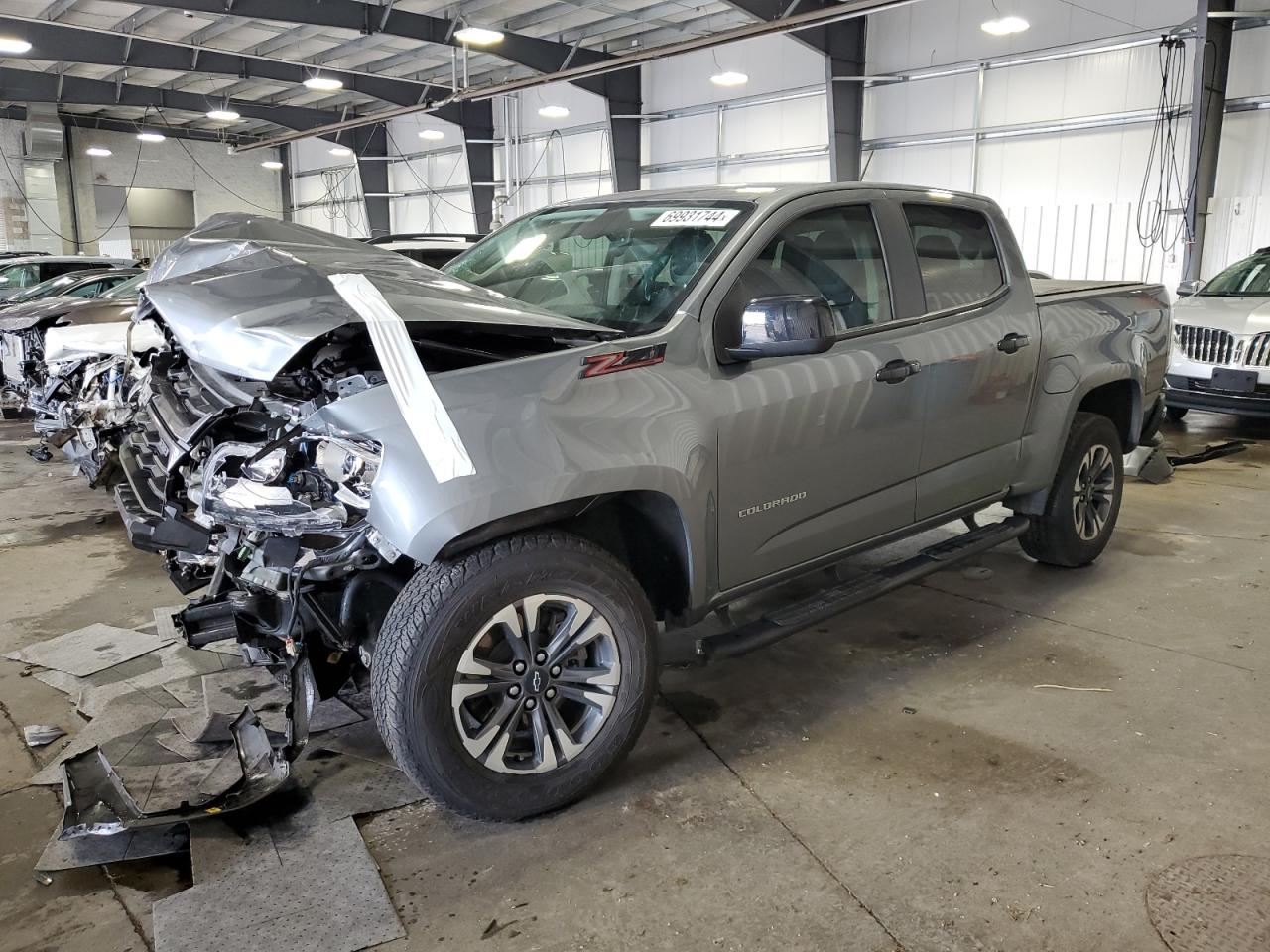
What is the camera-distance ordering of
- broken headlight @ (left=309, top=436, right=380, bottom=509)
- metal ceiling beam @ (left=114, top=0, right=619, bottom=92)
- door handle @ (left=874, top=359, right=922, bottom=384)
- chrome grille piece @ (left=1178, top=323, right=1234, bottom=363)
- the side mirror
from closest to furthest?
broken headlight @ (left=309, top=436, right=380, bottom=509), the side mirror, door handle @ (left=874, top=359, right=922, bottom=384), chrome grille piece @ (left=1178, top=323, right=1234, bottom=363), metal ceiling beam @ (left=114, top=0, right=619, bottom=92)

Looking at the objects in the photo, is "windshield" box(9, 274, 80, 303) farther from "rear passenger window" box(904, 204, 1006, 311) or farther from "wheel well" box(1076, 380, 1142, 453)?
"wheel well" box(1076, 380, 1142, 453)

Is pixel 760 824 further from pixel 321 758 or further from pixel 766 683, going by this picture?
pixel 321 758

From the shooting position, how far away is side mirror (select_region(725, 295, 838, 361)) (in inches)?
111

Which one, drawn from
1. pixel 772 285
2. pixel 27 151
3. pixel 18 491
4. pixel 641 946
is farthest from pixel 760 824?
pixel 27 151

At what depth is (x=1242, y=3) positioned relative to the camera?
450 inches

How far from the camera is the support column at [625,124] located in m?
18.7

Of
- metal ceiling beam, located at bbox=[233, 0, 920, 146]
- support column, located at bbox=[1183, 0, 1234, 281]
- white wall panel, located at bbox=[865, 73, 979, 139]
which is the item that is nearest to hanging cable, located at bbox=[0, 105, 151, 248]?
metal ceiling beam, located at bbox=[233, 0, 920, 146]

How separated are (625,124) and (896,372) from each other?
55.0 ft

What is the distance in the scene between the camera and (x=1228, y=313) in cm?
859

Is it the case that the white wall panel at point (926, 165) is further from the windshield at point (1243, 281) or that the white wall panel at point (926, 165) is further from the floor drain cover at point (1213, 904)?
the floor drain cover at point (1213, 904)

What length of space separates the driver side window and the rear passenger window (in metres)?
0.26

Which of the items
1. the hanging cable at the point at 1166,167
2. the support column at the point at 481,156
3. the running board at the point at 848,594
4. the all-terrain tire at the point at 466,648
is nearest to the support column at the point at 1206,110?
the hanging cable at the point at 1166,167

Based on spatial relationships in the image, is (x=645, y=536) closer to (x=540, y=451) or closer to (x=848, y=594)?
(x=540, y=451)

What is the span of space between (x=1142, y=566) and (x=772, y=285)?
3.02 m
